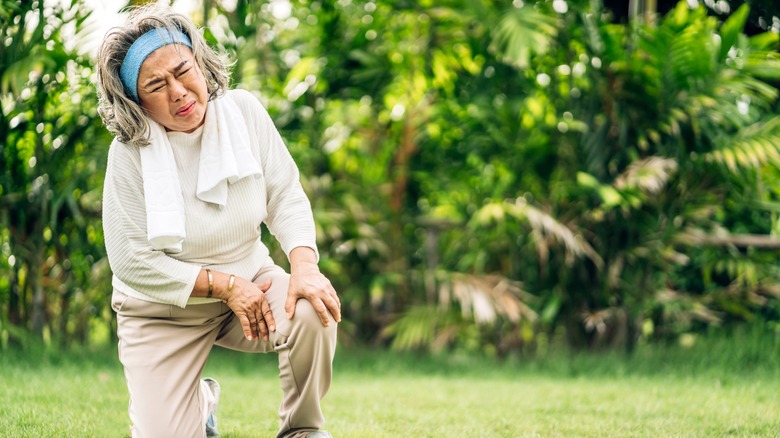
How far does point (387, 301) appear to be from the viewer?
5.33 meters

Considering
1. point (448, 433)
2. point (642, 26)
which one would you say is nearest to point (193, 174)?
point (448, 433)

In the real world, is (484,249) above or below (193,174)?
below

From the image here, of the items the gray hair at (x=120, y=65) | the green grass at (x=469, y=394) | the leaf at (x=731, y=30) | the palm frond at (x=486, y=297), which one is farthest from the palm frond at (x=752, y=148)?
the gray hair at (x=120, y=65)

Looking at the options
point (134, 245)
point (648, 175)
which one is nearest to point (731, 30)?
point (648, 175)

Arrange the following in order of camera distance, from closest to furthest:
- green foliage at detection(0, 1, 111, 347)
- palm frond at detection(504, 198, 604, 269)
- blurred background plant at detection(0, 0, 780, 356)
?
green foliage at detection(0, 1, 111, 347)
blurred background plant at detection(0, 0, 780, 356)
palm frond at detection(504, 198, 604, 269)

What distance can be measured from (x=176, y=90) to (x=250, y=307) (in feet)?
2.09

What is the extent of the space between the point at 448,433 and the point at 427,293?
2390mm

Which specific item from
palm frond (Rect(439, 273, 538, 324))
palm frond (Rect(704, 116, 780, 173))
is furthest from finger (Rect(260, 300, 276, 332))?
palm frond (Rect(704, 116, 780, 173))

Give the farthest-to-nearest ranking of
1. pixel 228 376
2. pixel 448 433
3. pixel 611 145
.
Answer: pixel 611 145 → pixel 228 376 → pixel 448 433

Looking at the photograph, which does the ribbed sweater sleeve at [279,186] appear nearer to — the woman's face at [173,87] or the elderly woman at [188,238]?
the elderly woman at [188,238]

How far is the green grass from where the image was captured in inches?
109

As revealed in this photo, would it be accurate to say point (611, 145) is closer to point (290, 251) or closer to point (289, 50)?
point (289, 50)

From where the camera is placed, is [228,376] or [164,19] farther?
[228,376]

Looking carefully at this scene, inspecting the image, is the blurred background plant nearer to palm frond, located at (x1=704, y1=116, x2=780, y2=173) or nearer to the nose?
palm frond, located at (x1=704, y1=116, x2=780, y2=173)
